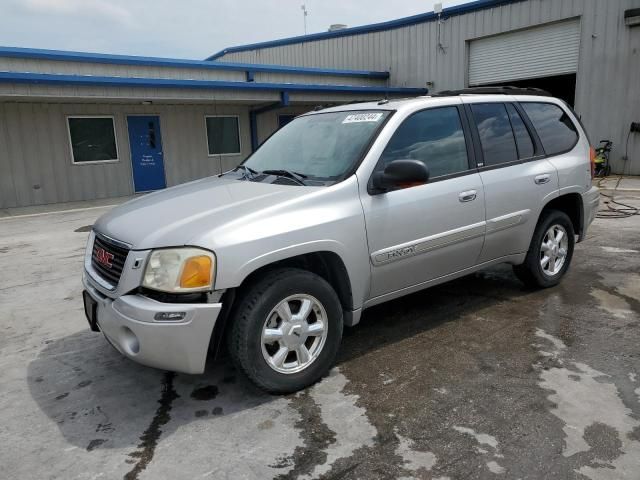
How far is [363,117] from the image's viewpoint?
151 inches

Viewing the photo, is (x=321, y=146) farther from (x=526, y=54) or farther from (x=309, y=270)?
(x=526, y=54)

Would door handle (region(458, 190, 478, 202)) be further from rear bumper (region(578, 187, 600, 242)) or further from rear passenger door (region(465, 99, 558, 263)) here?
rear bumper (region(578, 187, 600, 242))

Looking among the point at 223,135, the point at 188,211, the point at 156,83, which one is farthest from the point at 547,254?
the point at 223,135

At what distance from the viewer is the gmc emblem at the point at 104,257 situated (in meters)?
3.12

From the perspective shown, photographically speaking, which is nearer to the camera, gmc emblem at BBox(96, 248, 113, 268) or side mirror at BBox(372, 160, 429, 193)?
gmc emblem at BBox(96, 248, 113, 268)

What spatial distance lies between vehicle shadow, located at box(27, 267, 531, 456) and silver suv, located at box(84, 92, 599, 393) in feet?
1.11

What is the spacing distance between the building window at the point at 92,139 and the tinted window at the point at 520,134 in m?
12.3

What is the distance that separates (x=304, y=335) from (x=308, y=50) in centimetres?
2093

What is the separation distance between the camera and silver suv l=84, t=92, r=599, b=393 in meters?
2.81

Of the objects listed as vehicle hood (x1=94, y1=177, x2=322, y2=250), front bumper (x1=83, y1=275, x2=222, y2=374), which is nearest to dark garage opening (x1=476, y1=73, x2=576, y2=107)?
vehicle hood (x1=94, y1=177, x2=322, y2=250)

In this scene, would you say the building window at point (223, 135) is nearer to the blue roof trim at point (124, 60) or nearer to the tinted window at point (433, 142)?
the blue roof trim at point (124, 60)

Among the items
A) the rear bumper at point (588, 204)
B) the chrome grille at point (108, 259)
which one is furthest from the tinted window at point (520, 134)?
the chrome grille at point (108, 259)

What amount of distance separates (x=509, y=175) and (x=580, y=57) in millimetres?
12088

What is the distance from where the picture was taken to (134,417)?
9.82ft
